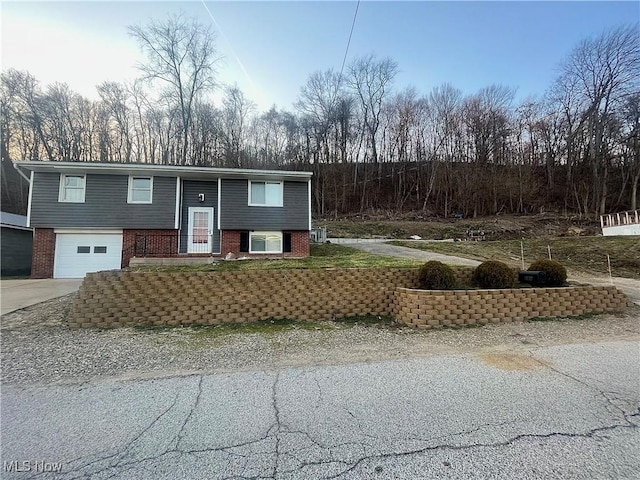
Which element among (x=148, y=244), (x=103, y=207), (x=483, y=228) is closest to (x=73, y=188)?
(x=103, y=207)

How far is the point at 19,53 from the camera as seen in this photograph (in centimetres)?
585

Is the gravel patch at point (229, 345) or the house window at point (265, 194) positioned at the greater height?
the house window at point (265, 194)

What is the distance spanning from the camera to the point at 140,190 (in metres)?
12.3

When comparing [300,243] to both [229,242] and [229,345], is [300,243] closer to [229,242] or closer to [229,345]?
[229,242]

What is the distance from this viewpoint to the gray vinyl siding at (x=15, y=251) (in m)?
14.3

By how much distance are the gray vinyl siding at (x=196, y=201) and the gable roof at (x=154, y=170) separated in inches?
14.4

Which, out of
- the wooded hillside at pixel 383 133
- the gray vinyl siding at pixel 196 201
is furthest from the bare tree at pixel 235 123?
the gray vinyl siding at pixel 196 201

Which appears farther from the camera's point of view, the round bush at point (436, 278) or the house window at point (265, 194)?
the house window at point (265, 194)

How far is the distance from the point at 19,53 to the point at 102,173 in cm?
678

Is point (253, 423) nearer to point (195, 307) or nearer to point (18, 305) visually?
point (195, 307)

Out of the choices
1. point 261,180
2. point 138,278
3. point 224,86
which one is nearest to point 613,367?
point 138,278

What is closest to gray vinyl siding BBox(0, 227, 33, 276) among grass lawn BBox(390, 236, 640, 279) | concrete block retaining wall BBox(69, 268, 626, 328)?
concrete block retaining wall BBox(69, 268, 626, 328)

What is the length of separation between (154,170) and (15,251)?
32.3 feet

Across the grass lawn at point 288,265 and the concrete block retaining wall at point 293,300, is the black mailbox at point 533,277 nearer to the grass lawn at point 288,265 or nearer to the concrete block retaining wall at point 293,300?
the concrete block retaining wall at point 293,300
